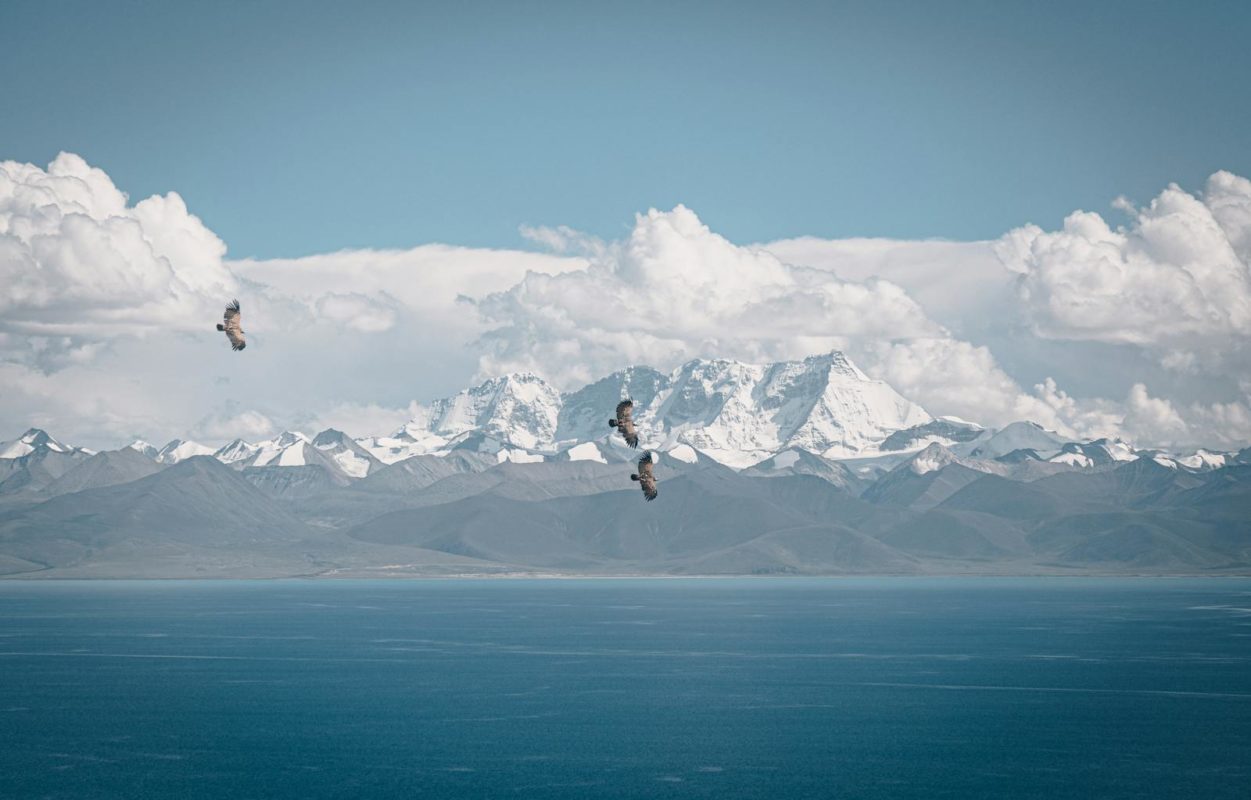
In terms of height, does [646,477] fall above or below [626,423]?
below

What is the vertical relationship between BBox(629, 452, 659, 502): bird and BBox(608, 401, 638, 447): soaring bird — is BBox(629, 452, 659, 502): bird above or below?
below

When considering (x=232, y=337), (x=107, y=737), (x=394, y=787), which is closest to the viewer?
(x=232, y=337)

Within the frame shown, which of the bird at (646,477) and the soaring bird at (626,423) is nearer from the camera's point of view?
the soaring bird at (626,423)

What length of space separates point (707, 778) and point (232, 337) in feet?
249

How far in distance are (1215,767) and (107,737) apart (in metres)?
130

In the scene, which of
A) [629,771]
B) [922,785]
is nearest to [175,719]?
[629,771]

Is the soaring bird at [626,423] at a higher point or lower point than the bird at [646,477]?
higher

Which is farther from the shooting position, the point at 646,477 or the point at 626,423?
the point at 646,477

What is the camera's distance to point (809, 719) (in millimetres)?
196875

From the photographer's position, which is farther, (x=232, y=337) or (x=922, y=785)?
(x=922, y=785)

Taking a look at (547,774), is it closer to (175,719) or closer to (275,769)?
(275,769)

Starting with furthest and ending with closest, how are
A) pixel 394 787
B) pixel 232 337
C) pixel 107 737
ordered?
pixel 107 737, pixel 394 787, pixel 232 337

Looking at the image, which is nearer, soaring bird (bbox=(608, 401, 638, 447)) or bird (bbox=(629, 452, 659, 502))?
soaring bird (bbox=(608, 401, 638, 447))

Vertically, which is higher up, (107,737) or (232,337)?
(232,337)
